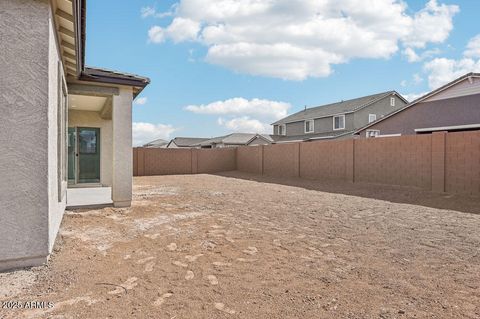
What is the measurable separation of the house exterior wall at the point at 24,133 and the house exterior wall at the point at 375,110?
26.4 metres

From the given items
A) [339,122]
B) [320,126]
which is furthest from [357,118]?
[320,126]

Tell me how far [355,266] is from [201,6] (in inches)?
367

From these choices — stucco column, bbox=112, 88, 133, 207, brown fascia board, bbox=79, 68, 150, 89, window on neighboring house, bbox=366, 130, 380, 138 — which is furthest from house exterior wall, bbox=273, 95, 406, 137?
stucco column, bbox=112, 88, 133, 207

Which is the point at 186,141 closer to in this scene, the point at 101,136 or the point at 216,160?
the point at 216,160

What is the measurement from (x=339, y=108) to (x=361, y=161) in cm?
1743

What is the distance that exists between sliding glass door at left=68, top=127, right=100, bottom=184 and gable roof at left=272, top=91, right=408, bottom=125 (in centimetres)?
2186

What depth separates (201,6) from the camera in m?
9.98

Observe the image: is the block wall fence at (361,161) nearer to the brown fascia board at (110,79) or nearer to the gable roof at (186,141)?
the brown fascia board at (110,79)

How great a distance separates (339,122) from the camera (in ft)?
92.2

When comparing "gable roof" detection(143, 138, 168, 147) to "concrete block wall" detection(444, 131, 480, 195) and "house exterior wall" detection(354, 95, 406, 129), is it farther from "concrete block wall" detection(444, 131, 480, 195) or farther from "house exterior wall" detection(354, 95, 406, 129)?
"concrete block wall" detection(444, 131, 480, 195)

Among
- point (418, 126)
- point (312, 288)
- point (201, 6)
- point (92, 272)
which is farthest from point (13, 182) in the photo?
point (418, 126)

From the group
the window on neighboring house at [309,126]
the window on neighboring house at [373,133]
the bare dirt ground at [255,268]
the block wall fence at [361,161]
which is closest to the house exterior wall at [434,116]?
the window on neighboring house at [373,133]

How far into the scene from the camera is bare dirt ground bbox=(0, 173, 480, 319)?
8.89 feet

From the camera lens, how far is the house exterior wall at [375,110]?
26.7m
